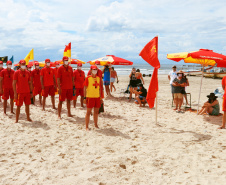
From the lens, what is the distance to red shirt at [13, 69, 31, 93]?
6.23m

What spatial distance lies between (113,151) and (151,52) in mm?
3140

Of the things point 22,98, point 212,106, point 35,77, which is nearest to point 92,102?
point 22,98

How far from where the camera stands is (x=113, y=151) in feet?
15.2

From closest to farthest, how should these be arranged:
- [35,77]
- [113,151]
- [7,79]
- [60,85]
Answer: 1. [113,151]
2. [60,85]
3. [7,79]
4. [35,77]

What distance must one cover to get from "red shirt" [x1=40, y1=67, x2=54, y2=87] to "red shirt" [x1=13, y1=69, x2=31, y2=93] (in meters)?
1.76

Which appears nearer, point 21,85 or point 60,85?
point 21,85

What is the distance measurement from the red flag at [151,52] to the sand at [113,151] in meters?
1.94

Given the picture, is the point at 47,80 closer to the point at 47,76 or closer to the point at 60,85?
the point at 47,76

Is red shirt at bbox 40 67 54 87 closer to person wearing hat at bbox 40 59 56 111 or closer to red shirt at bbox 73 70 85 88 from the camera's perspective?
person wearing hat at bbox 40 59 56 111

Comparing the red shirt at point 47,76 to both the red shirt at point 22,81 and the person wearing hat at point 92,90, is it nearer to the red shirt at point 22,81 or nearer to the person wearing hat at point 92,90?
the red shirt at point 22,81

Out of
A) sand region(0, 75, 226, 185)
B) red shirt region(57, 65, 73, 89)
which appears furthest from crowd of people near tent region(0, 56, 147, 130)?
sand region(0, 75, 226, 185)

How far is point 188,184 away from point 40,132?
12.9ft

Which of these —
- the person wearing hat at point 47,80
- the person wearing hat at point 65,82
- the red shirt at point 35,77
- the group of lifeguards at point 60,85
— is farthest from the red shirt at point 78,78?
the red shirt at point 35,77

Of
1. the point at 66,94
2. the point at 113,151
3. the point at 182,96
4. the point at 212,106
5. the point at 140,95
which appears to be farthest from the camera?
the point at 140,95
